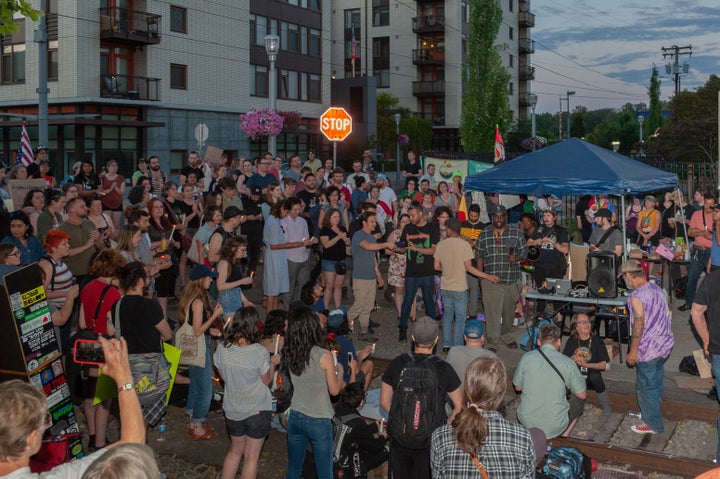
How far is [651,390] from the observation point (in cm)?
854

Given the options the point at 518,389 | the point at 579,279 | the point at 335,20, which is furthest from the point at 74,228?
the point at 335,20

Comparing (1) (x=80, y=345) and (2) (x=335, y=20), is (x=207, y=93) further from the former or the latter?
(1) (x=80, y=345)

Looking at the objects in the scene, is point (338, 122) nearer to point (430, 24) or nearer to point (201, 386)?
point (430, 24)

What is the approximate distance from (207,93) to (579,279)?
30.7 meters

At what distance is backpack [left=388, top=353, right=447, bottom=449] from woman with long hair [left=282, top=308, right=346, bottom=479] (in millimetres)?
790

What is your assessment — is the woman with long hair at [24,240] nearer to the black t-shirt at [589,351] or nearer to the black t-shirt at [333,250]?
the black t-shirt at [333,250]

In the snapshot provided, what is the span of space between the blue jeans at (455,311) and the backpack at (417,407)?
539 cm

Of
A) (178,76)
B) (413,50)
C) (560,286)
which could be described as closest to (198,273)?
(560,286)

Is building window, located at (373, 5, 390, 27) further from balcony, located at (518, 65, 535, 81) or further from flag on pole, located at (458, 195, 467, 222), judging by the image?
flag on pole, located at (458, 195, 467, 222)

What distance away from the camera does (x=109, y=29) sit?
34750mm

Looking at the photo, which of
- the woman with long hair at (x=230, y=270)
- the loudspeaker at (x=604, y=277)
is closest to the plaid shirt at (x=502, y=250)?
the loudspeaker at (x=604, y=277)

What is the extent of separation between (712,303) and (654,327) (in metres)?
0.86

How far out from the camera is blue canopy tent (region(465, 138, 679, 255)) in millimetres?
12227

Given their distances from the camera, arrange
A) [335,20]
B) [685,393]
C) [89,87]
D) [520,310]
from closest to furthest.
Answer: [685,393] < [520,310] < [89,87] < [335,20]
